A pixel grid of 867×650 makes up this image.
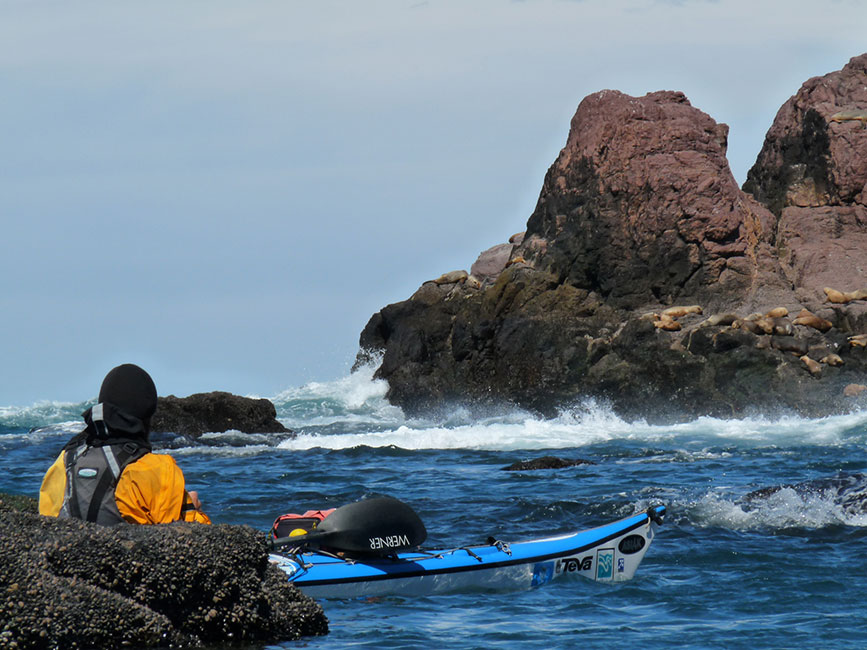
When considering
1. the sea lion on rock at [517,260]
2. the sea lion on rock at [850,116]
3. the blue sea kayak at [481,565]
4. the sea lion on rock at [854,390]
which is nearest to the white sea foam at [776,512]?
the blue sea kayak at [481,565]

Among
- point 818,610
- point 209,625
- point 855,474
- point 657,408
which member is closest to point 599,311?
point 657,408

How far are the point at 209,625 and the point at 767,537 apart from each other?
544cm

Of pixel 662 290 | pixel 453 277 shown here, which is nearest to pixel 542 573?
pixel 662 290

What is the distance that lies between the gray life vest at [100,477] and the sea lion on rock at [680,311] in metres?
20.5

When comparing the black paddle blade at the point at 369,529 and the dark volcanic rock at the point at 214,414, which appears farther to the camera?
the dark volcanic rock at the point at 214,414

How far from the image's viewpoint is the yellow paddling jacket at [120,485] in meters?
4.48

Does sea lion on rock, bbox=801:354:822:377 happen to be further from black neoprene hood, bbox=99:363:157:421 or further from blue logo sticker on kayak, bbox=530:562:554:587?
black neoprene hood, bbox=99:363:157:421

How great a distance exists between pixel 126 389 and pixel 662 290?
73.0 feet

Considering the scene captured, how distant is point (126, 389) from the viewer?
4477mm

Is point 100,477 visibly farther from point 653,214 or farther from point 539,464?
point 653,214

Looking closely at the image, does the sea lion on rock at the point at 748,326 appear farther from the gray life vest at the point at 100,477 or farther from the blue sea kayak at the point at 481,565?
the gray life vest at the point at 100,477

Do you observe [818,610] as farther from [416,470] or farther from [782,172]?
[782,172]

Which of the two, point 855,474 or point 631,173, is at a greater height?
point 631,173

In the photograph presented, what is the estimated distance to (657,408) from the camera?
22.6 m
